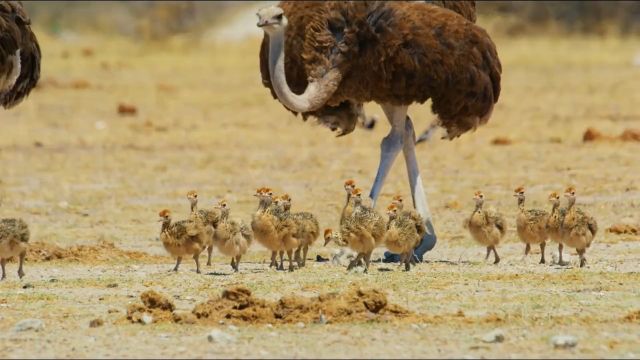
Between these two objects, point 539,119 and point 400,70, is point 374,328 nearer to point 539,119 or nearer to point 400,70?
point 400,70

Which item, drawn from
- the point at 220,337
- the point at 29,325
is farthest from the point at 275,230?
the point at 220,337

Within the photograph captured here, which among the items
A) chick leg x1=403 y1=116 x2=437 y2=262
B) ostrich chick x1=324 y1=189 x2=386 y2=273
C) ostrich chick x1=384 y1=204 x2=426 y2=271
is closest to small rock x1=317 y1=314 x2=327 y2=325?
ostrich chick x1=324 y1=189 x2=386 y2=273

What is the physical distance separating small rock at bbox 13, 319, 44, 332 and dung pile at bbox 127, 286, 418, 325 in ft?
1.65

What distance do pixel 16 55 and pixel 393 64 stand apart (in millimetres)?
3126

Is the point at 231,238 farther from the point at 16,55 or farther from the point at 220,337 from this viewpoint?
the point at 220,337

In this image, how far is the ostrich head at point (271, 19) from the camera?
12.0 metres

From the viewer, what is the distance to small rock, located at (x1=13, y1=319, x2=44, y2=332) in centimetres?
839

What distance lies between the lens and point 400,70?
1230 cm

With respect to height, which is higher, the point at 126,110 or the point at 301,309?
the point at 126,110

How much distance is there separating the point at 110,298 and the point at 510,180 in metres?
8.61

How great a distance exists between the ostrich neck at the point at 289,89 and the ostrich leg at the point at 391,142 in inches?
24.3

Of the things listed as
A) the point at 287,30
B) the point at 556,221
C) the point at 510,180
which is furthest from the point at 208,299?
the point at 510,180

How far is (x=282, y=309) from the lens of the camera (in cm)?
864

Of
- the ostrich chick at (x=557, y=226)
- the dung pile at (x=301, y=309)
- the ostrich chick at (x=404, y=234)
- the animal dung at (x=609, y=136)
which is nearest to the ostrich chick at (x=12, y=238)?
the dung pile at (x=301, y=309)
